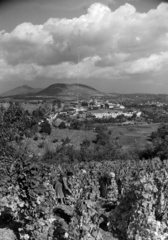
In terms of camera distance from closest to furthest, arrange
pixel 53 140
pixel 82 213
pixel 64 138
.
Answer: pixel 82 213 → pixel 53 140 → pixel 64 138

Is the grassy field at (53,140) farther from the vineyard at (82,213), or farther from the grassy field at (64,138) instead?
the vineyard at (82,213)

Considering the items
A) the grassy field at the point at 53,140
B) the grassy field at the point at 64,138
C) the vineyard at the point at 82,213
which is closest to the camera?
the vineyard at the point at 82,213

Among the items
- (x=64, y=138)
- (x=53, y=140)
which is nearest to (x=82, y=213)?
(x=53, y=140)

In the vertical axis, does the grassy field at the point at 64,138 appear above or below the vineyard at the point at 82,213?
below

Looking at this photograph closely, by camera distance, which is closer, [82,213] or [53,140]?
[82,213]

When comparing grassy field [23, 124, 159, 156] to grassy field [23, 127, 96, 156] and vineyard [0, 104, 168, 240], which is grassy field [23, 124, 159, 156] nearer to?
grassy field [23, 127, 96, 156]

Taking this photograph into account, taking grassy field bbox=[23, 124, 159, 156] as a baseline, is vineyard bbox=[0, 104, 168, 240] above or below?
above

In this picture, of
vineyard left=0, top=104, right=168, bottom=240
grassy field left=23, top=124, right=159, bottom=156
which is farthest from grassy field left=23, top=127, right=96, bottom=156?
vineyard left=0, top=104, right=168, bottom=240

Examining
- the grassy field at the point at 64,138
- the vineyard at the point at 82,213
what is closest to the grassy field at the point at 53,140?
the grassy field at the point at 64,138

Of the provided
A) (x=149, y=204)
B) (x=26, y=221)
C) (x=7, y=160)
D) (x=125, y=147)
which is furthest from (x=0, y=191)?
(x=125, y=147)

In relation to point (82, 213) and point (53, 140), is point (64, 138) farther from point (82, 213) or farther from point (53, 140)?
point (82, 213)

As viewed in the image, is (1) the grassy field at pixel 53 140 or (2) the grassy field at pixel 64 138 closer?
(1) the grassy field at pixel 53 140
